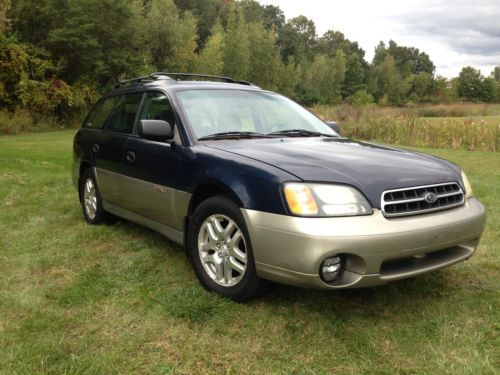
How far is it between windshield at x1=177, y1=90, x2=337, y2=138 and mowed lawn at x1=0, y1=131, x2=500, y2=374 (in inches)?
48.2

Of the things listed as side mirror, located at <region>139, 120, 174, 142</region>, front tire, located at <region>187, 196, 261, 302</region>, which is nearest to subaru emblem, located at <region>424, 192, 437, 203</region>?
front tire, located at <region>187, 196, 261, 302</region>

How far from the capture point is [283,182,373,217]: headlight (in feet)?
9.07

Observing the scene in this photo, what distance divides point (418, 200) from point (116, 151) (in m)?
2.87

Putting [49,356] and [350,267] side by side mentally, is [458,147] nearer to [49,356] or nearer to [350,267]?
[350,267]

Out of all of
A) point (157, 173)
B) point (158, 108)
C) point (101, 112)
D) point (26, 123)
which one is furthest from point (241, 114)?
point (26, 123)

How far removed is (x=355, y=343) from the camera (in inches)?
108

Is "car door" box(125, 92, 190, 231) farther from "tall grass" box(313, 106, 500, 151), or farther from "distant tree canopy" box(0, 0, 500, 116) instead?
"tall grass" box(313, 106, 500, 151)

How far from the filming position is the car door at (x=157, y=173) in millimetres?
3734

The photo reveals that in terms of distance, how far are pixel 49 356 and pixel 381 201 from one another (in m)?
2.03

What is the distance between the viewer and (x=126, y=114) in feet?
15.5

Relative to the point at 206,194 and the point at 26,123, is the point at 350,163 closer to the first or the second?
the point at 206,194

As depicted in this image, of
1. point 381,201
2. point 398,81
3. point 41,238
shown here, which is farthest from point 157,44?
point 398,81

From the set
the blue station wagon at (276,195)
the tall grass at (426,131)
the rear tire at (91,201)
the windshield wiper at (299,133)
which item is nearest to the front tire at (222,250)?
the blue station wagon at (276,195)

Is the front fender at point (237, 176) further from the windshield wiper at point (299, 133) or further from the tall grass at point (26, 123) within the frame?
the tall grass at point (26, 123)
